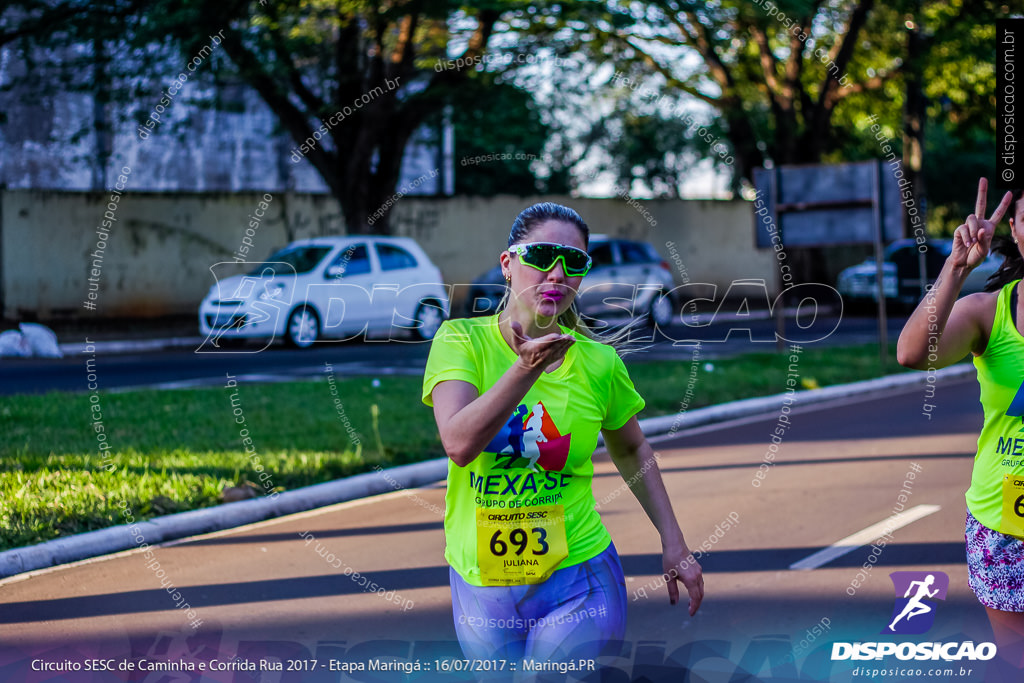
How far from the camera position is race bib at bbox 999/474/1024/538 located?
10.1 feet

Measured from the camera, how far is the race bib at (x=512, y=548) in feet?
9.02

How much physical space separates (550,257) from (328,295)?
15642mm

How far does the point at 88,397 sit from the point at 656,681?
26.8 feet

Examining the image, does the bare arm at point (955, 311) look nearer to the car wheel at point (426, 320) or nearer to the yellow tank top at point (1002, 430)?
the yellow tank top at point (1002, 430)

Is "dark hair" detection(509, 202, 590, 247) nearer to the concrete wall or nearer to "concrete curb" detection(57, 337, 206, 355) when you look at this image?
"concrete curb" detection(57, 337, 206, 355)

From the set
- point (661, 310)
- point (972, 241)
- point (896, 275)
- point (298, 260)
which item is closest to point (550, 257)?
point (972, 241)

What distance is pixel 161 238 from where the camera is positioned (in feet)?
73.5

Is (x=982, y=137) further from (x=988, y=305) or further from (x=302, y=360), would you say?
(x=988, y=305)

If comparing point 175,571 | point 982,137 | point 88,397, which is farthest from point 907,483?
point 982,137

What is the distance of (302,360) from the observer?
1550 cm

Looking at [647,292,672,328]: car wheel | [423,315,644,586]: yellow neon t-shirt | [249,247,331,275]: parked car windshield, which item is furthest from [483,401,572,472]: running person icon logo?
[647,292,672,328]: car wheel

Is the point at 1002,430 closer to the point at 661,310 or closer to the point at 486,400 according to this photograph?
the point at 486,400

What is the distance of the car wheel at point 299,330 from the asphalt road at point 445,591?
31.4 feet

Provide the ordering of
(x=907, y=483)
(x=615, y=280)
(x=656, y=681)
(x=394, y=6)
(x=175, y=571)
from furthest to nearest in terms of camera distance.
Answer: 1. (x=615, y=280)
2. (x=394, y=6)
3. (x=907, y=483)
4. (x=175, y=571)
5. (x=656, y=681)
